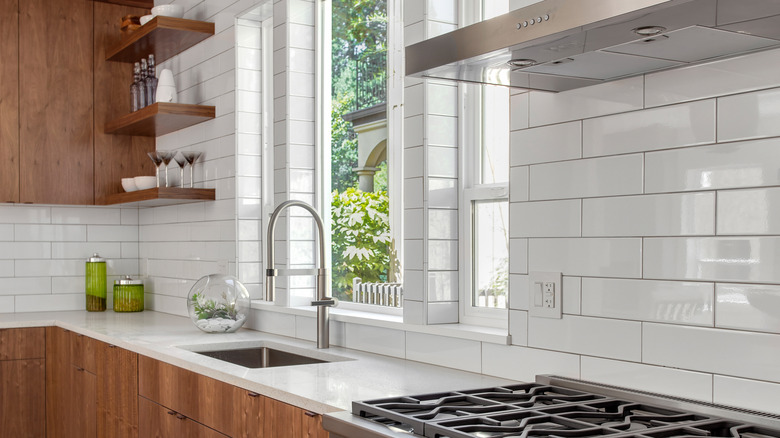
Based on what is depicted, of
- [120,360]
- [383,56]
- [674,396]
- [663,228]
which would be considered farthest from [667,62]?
[120,360]

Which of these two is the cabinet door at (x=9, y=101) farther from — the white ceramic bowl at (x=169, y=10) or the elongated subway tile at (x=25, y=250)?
the white ceramic bowl at (x=169, y=10)

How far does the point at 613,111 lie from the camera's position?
1.94 meters

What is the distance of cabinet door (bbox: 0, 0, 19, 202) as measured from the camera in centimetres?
441

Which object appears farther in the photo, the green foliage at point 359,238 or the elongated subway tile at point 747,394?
the green foliage at point 359,238

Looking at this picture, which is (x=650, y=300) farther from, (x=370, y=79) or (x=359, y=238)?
(x=370, y=79)

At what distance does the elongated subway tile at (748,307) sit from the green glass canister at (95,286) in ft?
12.7

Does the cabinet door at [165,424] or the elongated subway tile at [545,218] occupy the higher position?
the elongated subway tile at [545,218]

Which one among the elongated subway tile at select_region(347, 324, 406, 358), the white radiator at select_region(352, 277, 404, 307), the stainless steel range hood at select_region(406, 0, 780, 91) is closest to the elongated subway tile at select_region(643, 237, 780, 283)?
the stainless steel range hood at select_region(406, 0, 780, 91)

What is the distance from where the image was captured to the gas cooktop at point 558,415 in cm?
156

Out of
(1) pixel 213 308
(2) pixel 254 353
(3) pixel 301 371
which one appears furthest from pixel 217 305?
(3) pixel 301 371

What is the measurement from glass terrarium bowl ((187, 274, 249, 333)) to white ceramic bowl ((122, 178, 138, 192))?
1171 mm

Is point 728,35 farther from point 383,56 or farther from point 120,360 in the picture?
point 120,360

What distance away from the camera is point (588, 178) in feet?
6.56

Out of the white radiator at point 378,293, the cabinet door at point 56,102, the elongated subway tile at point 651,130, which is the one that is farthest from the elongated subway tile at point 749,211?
the cabinet door at point 56,102
